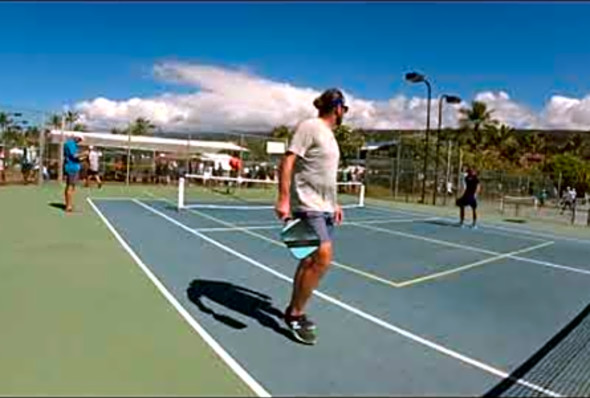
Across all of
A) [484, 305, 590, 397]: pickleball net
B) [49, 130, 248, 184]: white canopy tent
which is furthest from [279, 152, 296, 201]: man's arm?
[49, 130, 248, 184]: white canopy tent

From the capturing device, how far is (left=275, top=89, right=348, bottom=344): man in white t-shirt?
5.19 metres

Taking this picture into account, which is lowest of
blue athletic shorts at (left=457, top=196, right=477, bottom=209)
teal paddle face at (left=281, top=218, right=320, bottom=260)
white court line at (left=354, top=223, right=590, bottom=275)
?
white court line at (left=354, top=223, right=590, bottom=275)

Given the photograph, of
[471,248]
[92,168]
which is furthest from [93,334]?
[92,168]

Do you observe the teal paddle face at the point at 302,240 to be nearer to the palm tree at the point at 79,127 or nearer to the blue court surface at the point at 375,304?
the blue court surface at the point at 375,304

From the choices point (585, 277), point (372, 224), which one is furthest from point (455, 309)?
point (372, 224)

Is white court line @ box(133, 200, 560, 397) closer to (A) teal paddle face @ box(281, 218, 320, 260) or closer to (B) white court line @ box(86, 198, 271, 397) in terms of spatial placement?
(A) teal paddle face @ box(281, 218, 320, 260)

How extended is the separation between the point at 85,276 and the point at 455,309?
4539 millimetres

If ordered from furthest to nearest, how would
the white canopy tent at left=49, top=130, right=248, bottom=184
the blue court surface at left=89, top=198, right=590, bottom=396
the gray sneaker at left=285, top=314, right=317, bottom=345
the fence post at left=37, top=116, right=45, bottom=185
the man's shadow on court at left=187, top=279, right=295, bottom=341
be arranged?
1. the white canopy tent at left=49, top=130, right=248, bottom=184
2. the fence post at left=37, top=116, right=45, bottom=185
3. the man's shadow on court at left=187, top=279, right=295, bottom=341
4. the gray sneaker at left=285, top=314, right=317, bottom=345
5. the blue court surface at left=89, top=198, right=590, bottom=396

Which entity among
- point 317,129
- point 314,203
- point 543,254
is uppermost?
point 317,129

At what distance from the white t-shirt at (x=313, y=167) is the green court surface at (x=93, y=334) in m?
1.49

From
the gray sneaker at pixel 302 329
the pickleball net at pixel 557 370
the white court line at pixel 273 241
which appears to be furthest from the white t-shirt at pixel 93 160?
the pickleball net at pixel 557 370

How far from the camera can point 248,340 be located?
5.39 meters

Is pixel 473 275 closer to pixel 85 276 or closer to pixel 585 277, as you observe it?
pixel 585 277

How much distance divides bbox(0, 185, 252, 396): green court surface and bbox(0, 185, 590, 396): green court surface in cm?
2
